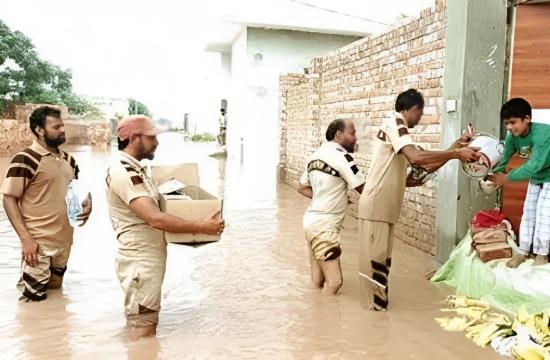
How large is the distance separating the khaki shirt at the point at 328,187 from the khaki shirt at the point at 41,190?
224cm

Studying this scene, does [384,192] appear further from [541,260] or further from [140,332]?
[140,332]

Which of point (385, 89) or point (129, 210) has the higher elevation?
point (385, 89)

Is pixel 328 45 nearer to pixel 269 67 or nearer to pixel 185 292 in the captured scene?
pixel 269 67

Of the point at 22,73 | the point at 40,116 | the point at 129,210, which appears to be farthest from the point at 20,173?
the point at 22,73

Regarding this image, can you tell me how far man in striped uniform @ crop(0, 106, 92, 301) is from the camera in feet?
16.0

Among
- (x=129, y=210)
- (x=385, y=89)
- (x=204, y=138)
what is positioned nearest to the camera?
(x=129, y=210)

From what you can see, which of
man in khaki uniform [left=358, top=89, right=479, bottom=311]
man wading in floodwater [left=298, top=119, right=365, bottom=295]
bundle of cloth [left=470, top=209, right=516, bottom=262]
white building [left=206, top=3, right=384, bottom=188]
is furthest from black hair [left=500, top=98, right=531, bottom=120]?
white building [left=206, top=3, right=384, bottom=188]

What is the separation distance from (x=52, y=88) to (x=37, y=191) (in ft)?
93.4

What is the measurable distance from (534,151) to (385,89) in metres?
3.97

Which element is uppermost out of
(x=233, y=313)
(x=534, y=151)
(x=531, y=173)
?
(x=534, y=151)

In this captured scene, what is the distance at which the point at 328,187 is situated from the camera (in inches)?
199

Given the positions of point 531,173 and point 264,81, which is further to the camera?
point 264,81

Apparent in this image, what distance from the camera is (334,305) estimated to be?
199 inches

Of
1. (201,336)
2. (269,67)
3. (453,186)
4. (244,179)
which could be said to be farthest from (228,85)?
(201,336)
